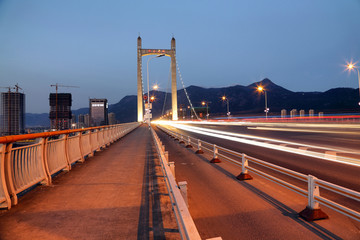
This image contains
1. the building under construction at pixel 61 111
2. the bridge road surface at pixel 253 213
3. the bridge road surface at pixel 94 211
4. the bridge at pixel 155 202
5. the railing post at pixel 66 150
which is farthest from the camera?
the building under construction at pixel 61 111

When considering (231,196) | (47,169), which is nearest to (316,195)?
(231,196)

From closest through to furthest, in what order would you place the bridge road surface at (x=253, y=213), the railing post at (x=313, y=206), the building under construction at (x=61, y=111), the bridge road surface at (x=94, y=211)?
the bridge road surface at (x=94, y=211), the bridge road surface at (x=253, y=213), the railing post at (x=313, y=206), the building under construction at (x=61, y=111)

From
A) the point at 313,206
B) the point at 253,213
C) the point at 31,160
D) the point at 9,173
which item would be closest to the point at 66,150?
the point at 31,160

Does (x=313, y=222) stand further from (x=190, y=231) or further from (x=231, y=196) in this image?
(x=190, y=231)

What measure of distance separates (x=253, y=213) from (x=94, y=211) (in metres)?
3.28

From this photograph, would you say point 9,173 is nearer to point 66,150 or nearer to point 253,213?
point 66,150

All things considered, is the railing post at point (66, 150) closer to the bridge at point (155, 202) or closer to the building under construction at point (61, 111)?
the bridge at point (155, 202)

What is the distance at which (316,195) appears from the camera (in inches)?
197

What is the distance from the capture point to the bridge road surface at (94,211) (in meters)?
4.08

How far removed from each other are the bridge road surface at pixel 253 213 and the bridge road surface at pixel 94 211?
0.88 meters

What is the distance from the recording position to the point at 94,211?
16.4 ft

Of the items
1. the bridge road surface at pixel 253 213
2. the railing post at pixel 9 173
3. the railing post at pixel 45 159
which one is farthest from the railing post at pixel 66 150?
the bridge road surface at pixel 253 213

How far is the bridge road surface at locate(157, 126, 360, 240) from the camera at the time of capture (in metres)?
4.46

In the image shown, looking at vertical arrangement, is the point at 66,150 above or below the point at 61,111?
below
